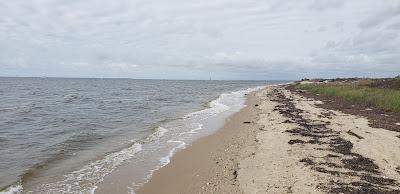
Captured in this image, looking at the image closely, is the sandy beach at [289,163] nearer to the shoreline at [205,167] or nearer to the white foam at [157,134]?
the shoreline at [205,167]

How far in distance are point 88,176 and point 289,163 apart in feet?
21.6

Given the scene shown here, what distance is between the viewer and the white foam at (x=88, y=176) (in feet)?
36.2

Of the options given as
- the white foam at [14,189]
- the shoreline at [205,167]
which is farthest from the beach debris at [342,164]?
the white foam at [14,189]

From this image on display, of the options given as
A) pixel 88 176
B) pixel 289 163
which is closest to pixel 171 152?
pixel 88 176

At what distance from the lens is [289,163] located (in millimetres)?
12211

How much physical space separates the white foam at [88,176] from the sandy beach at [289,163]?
1.78m

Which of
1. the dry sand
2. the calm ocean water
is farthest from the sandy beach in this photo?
the calm ocean water

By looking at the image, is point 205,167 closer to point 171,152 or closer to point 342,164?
point 171,152

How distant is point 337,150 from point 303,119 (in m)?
9.61

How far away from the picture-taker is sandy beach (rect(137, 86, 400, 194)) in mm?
10099

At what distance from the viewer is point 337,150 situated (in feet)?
45.7

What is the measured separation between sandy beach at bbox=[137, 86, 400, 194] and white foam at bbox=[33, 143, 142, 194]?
5.83 feet

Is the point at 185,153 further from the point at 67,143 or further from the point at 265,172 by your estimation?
the point at 67,143

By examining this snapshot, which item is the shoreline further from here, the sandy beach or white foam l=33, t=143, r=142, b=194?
white foam l=33, t=143, r=142, b=194
